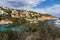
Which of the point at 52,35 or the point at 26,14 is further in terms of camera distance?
the point at 26,14

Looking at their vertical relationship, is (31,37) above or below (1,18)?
above

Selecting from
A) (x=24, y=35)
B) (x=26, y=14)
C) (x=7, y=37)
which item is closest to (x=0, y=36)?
(x=7, y=37)

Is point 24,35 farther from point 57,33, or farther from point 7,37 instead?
point 57,33

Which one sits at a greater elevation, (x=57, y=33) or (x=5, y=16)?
(x=57, y=33)

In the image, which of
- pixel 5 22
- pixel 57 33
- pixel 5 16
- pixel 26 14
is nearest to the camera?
pixel 57 33

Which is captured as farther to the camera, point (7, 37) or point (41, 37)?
point (7, 37)

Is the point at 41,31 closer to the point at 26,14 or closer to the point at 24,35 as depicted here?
the point at 24,35

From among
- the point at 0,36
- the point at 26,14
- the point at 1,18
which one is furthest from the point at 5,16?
the point at 0,36

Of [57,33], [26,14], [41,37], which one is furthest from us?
[26,14]

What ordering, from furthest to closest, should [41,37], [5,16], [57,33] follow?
[5,16] → [57,33] → [41,37]
